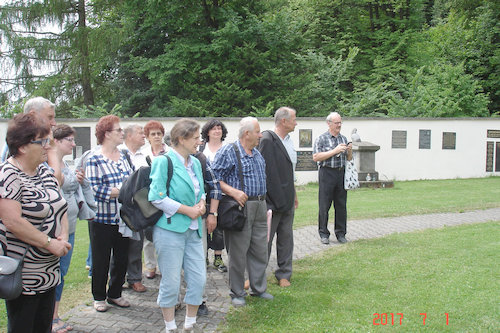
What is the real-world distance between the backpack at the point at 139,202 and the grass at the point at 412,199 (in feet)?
18.2

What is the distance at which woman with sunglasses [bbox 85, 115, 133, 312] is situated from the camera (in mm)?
4734

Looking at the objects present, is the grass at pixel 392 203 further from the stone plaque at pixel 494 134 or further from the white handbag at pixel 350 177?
the stone plaque at pixel 494 134

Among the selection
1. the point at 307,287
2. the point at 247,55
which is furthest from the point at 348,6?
the point at 307,287

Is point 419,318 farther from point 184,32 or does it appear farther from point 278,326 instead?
point 184,32

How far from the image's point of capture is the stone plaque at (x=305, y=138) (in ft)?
53.3

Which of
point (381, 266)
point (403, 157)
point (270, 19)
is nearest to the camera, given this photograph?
point (381, 266)

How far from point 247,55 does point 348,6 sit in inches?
479

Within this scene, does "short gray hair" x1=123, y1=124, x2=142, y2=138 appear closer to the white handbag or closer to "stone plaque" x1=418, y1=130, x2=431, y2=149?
the white handbag

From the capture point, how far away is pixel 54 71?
23234mm

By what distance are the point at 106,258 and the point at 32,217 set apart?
185 cm

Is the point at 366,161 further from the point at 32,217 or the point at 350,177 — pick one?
the point at 32,217

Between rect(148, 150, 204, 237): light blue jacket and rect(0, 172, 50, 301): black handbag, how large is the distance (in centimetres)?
132

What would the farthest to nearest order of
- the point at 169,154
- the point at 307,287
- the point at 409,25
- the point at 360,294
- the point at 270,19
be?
the point at 409,25, the point at 270,19, the point at 307,287, the point at 360,294, the point at 169,154

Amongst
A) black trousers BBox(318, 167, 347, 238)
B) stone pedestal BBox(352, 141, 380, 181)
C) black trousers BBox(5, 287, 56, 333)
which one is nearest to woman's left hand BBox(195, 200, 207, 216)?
black trousers BBox(5, 287, 56, 333)
